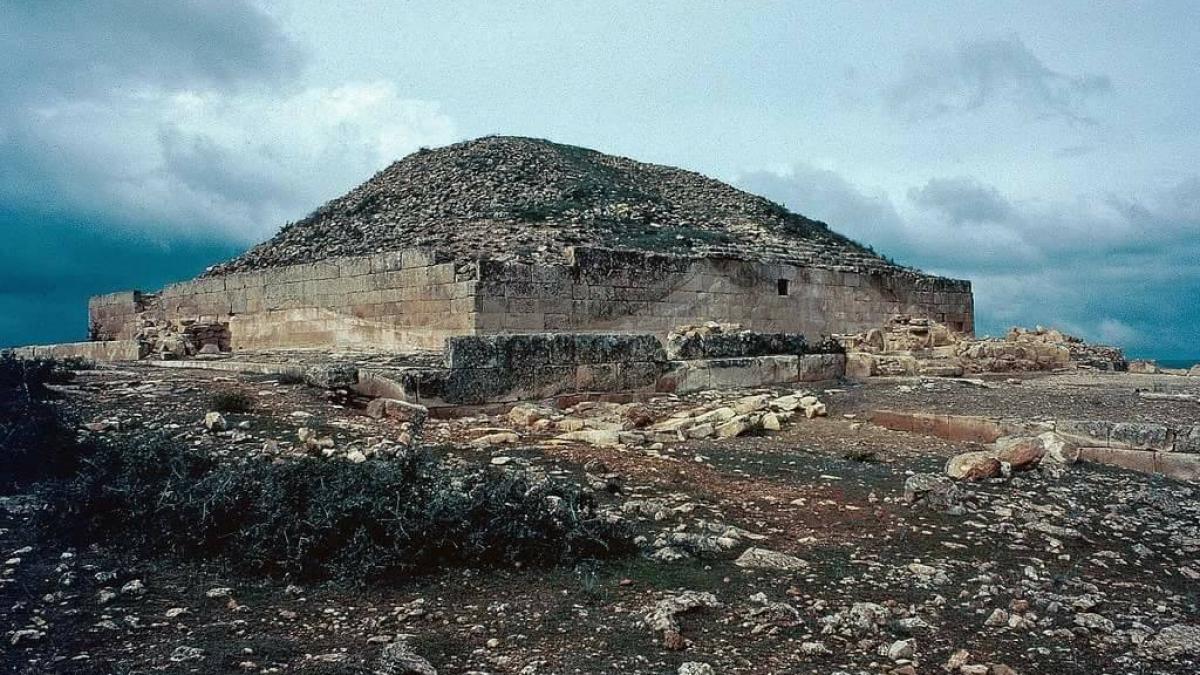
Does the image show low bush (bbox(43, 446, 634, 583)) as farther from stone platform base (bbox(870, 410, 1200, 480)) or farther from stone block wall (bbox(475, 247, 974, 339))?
stone block wall (bbox(475, 247, 974, 339))

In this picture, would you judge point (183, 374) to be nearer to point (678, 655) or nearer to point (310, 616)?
point (310, 616)

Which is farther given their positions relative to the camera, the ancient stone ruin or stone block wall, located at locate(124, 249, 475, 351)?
the ancient stone ruin

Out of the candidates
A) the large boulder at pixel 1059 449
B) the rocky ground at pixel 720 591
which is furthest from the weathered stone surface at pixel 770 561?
the large boulder at pixel 1059 449

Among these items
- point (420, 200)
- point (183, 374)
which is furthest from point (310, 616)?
point (420, 200)

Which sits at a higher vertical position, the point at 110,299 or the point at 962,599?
the point at 110,299

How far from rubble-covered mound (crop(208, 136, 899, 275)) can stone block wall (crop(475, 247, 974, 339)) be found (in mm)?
546

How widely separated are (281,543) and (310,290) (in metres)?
12.1

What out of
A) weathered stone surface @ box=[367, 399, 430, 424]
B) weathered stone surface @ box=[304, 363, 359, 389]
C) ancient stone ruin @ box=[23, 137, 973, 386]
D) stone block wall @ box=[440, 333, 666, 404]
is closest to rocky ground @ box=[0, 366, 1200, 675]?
weathered stone surface @ box=[367, 399, 430, 424]

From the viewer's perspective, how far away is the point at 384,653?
288cm

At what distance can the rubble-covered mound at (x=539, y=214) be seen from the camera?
15.9 m

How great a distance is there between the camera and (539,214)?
54.3 ft

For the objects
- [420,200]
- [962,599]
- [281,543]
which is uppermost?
[420,200]

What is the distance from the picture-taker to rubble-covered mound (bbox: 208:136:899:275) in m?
15.9

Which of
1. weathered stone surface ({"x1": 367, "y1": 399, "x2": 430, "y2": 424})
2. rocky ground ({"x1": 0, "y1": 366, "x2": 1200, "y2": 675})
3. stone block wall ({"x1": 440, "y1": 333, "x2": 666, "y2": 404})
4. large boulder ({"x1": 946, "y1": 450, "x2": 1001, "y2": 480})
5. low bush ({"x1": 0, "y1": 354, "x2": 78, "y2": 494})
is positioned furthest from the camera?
stone block wall ({"x1": 440, "y1": 333, "x2": 666, "y2": 404})
